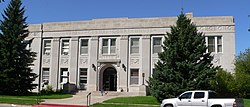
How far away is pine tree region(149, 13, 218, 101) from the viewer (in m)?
25.1

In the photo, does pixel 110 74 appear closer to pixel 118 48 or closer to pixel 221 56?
pixel 118 48

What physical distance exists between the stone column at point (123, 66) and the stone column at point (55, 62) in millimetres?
8172

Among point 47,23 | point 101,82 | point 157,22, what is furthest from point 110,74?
point 47,23

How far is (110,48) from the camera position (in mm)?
40219

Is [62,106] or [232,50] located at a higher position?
[232,50]

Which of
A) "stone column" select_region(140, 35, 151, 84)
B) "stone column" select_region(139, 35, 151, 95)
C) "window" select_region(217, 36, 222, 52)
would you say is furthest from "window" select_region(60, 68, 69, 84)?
"window" select_region(217, 36, 222, 52)

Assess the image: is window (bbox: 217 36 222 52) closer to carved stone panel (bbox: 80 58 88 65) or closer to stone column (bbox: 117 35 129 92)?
stone column (bbox: 117 35 129 92)

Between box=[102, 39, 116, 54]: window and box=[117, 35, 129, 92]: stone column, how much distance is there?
3.54ft

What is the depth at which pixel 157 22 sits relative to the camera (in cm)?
3909

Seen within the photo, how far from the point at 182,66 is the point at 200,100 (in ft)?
22.7

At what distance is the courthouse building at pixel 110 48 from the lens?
3725cm

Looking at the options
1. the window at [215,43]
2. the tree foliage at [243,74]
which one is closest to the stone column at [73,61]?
the window at [215,43]

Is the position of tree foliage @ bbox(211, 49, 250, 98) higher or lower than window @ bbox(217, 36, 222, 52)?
lower

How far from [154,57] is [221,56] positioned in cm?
747
